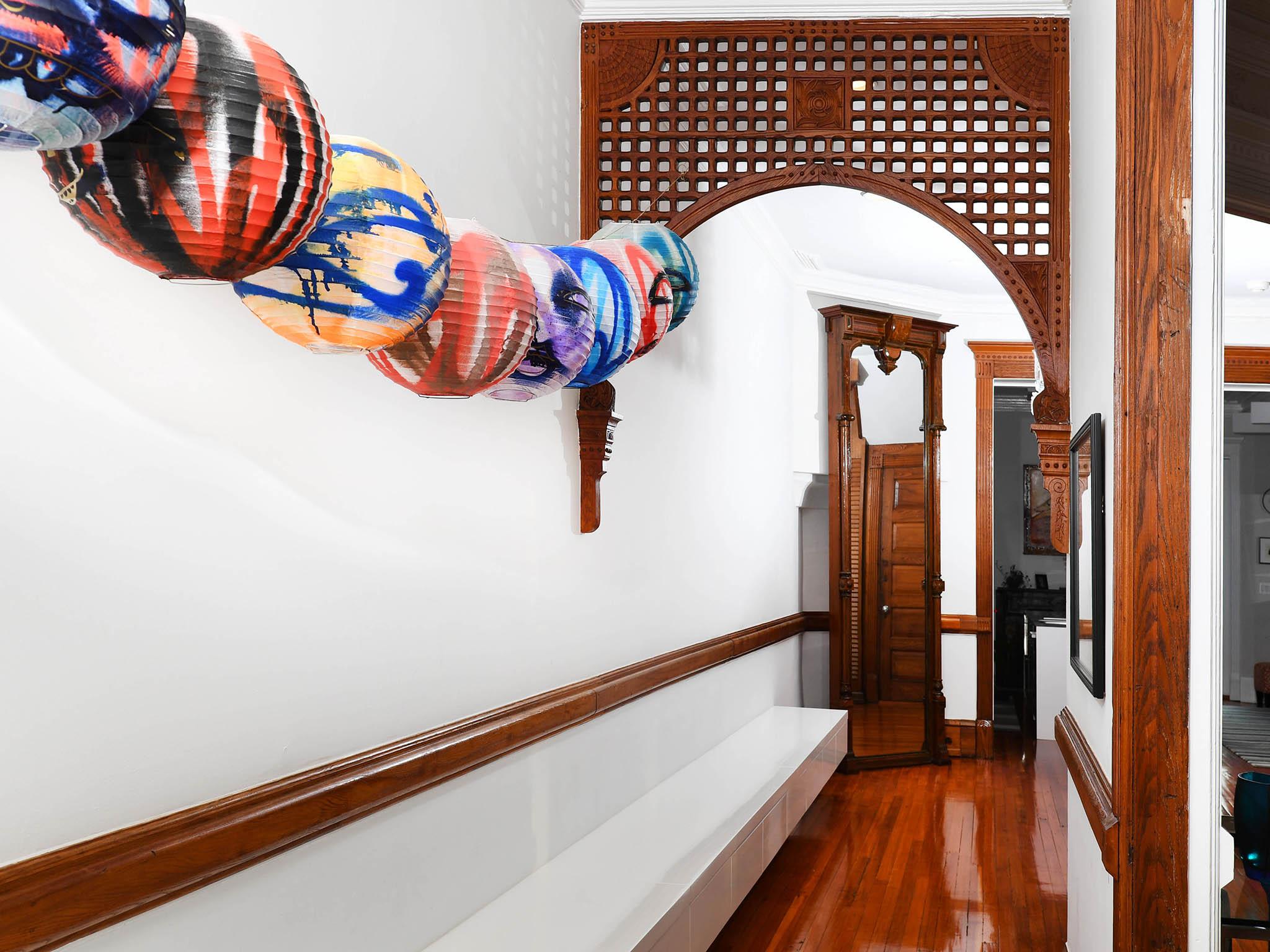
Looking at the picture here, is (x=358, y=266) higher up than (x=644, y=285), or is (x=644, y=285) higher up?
(x=644, y=285)

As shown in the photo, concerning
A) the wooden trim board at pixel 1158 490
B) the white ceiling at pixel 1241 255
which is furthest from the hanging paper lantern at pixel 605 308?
the white ceiling at pixel 1241 255

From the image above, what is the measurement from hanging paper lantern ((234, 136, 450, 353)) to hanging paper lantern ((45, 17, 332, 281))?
0.16 meters

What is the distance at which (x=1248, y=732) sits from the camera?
5.72ft

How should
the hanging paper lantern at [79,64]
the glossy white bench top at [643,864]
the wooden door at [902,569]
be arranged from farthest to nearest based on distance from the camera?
the wooden door at [902,569] → the glossy white bench top at [643,864] → the hanging paper lantern at [79,64]

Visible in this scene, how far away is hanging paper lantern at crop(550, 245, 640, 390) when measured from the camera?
2.11 meters

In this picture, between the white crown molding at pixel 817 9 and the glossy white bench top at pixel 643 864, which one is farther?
the white crown molding at pixel 817 9

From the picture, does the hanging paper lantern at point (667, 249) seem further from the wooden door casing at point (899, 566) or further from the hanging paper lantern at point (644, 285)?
the wooden door casing at point (899, 566)

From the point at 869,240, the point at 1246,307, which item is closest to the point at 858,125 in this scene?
the point at 1246,307

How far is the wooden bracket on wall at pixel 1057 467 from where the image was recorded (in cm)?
294

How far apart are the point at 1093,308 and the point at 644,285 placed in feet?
3.66

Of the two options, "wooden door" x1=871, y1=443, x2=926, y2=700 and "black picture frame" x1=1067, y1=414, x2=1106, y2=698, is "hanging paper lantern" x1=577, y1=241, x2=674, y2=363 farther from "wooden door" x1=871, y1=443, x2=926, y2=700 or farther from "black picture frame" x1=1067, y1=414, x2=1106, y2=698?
"wooden door" x1=871, y1=443, x2=926, y2=700

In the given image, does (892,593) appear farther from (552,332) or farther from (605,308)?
(552,332)

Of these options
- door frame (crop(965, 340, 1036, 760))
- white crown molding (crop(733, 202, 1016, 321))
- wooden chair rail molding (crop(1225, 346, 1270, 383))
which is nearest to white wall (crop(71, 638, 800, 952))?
wooden chair rail molding (crop(1225, 346, 1270, 383))

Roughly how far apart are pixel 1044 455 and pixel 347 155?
226cm
